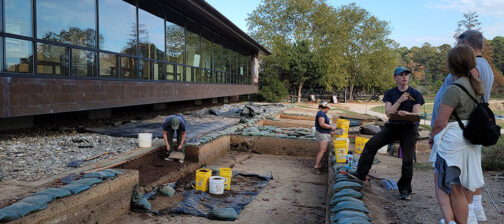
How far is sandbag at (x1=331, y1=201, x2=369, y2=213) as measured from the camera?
11.7ft

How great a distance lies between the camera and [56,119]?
9023 millimetres

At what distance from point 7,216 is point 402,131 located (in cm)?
426

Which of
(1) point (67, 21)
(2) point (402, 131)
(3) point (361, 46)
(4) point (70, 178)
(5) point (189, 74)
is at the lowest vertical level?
(4) point (70, 178)

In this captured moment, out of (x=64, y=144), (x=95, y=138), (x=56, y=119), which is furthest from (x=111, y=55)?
(x=64, y=144)

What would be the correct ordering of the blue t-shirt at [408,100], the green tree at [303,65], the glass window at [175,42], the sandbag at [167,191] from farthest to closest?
the green tree at [303,65] → the glass window at [175,42] → the sandbag at [167,191] → the blue t-shirt at [408,100]

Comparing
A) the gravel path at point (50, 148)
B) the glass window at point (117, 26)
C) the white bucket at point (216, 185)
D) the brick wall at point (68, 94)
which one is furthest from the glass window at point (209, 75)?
the white bucket at point (216, 185)

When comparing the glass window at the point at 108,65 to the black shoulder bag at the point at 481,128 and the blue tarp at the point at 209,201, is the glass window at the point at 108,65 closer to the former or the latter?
the blue tarp at the point at 209,201

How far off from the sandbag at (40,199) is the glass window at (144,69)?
773 cm

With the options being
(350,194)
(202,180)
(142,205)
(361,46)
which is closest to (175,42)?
(202,180)

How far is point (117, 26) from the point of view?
988 cm

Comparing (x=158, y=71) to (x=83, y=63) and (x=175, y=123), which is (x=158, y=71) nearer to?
(x=83, y=63)

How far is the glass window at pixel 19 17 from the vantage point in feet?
21.7

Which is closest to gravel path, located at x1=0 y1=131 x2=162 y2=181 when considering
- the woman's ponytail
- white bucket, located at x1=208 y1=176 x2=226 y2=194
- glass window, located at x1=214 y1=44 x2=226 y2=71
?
white bucket, located at x1=208 y1=176 x2=226 y2=194

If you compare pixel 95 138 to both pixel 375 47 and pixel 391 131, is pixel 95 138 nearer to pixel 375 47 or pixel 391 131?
pixel 391 131
